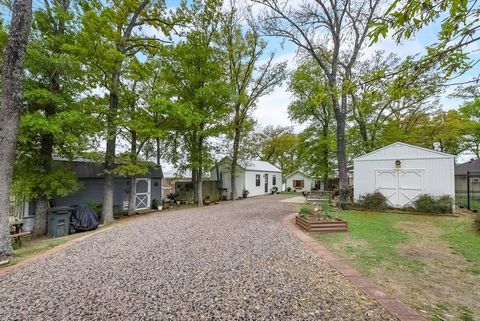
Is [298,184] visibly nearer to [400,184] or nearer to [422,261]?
[400,184]

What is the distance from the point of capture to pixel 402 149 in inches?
508

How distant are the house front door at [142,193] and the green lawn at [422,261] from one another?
12209 mm

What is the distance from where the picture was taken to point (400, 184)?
1288 cm

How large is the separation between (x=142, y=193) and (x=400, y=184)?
15.9 meters

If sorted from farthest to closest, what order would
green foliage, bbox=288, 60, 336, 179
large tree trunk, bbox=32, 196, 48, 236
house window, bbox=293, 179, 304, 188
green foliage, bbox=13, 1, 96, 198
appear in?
house window, bbox=293, 179, 304, 188, green foliage, bbox=288, 60, 336, 179, large tree trunk, bbox=32, 196, 48, 236, green foliage, bbox=13, 1, 96, 198

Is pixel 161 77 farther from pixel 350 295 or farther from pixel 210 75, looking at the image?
pixel 350 295

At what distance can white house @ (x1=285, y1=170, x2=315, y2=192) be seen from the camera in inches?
1337

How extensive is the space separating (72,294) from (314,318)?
3502 mm

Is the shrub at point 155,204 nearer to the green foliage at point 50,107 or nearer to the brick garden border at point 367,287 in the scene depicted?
the green foliage at point 50,107

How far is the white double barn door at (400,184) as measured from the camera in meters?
12.5

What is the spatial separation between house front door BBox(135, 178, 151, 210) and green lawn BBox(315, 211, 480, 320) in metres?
12.2

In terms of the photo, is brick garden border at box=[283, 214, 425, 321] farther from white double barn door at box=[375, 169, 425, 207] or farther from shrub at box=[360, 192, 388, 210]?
white double barn door at box=[375, 169, 425, 207]

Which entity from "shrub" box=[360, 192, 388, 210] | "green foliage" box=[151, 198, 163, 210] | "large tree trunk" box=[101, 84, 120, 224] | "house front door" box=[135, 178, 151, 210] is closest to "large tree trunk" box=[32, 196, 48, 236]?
"large tree trunk" box=[101, 84, 120, 224]

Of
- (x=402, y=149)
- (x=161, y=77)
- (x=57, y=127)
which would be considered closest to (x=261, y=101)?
(x=161, y=77)
